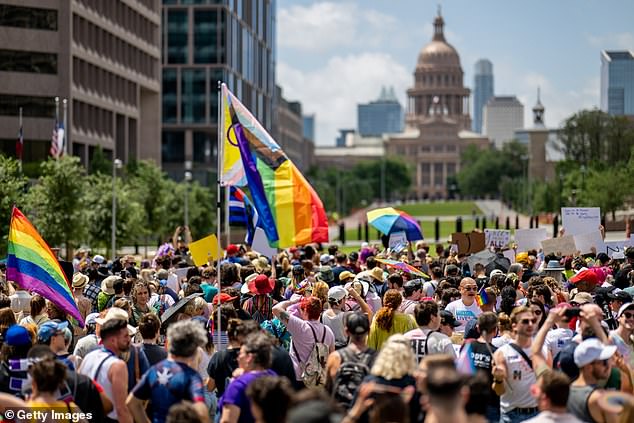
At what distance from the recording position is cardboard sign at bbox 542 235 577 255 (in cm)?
2286

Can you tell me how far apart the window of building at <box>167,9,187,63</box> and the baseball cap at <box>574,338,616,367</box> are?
102m

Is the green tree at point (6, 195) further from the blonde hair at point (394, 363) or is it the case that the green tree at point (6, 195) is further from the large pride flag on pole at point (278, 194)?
the blonde hair at point (394, 363)

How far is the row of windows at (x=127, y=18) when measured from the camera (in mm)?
76500

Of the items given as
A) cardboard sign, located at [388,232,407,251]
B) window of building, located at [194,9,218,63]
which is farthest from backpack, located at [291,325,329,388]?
window of building, located at [194,9,218,63]

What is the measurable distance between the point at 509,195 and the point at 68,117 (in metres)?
96.2

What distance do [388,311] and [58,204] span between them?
36.8 metres

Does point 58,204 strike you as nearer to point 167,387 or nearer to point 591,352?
point 167,387

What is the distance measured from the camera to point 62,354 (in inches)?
388

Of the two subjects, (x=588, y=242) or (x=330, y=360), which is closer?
(x=330, y=360)

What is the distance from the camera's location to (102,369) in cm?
930

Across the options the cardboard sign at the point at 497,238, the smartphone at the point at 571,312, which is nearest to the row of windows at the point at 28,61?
the cardboard sign at the point at 497,238

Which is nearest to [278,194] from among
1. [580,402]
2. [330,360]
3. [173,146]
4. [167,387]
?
[330,360]

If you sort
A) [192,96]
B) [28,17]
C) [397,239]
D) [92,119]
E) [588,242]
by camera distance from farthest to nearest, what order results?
[192,96], [92,119], [28,17], [397,239], [588,242]

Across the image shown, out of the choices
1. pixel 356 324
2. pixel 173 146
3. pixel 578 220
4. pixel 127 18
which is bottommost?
pixel 356 324
